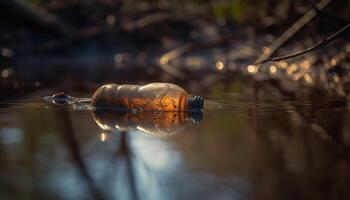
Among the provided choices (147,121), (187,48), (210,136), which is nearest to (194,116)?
(147,121)

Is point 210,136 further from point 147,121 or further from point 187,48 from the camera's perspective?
point 187,48

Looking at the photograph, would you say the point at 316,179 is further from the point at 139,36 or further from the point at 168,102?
the point at 139,36

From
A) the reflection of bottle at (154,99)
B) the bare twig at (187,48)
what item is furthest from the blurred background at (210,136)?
the bare twig at (187,48)

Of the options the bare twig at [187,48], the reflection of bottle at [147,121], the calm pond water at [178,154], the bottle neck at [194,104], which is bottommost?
the calm pond water at [178,154]

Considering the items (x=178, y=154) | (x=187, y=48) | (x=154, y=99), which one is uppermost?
(x=187, y=48)

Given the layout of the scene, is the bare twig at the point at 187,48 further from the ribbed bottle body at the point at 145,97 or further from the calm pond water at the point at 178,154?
the calm pond water at the point at 178,154

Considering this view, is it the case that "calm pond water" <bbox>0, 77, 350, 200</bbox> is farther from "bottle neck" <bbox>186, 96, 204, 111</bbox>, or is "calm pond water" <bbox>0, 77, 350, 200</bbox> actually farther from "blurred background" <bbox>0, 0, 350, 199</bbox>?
"bottle neck" <bbox>186, 96, 204, 111</bbox>

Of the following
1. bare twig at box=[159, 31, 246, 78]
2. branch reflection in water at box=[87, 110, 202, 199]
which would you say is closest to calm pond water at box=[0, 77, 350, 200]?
branch reflection in water at box=[87, 110, 202, 199]

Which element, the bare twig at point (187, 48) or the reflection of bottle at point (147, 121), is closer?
the reflection of bottle at point (147, 121)
